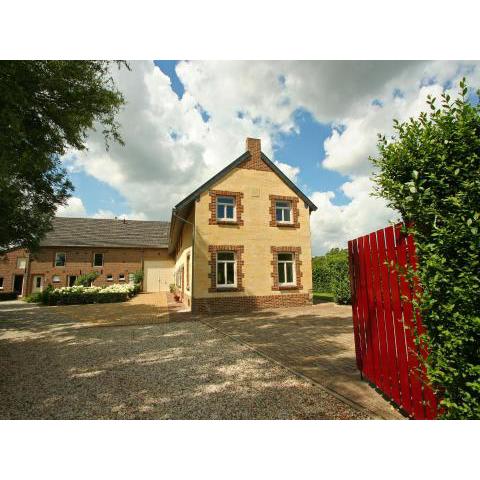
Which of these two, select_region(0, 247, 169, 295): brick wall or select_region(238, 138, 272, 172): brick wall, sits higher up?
select_region(238, 138, 272, 172): brick wall

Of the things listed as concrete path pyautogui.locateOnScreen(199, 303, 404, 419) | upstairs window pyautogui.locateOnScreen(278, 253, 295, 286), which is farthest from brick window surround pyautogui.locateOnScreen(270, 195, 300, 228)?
concrete path pyautogui.locateOnScreen(199, 303, 404, 419)

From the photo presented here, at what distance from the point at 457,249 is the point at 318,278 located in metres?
25.7

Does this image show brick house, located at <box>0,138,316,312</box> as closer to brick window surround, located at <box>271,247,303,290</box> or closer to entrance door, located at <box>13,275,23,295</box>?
brick window surround, located at <box>271,247,303,290</box>

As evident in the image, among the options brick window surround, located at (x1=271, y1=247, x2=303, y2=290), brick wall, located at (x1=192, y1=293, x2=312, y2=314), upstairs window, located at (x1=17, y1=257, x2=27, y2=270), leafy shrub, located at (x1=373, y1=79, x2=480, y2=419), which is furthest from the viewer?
upstairs window, located at (x1=17, y1=257, x2=27, y2=270)

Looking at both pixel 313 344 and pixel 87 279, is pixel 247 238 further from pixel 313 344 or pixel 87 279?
pixel 87 279

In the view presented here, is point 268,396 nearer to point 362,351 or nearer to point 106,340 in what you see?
point 362,351

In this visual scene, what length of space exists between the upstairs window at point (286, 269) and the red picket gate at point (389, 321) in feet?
35.0

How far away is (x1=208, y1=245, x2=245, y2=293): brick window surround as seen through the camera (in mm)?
13992

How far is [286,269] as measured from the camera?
1596 cm

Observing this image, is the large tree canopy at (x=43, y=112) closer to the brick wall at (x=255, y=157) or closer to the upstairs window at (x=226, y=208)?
the upstairs window at (x=226, y=208)

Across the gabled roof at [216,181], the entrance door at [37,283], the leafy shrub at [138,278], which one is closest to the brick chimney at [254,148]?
the gabled roof at [216,181]

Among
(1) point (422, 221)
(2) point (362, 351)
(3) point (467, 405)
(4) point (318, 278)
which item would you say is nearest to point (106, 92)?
(1) point (422, 221)

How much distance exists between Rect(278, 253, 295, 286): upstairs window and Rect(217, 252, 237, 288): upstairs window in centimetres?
277

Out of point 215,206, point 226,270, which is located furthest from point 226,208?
point 226,270
